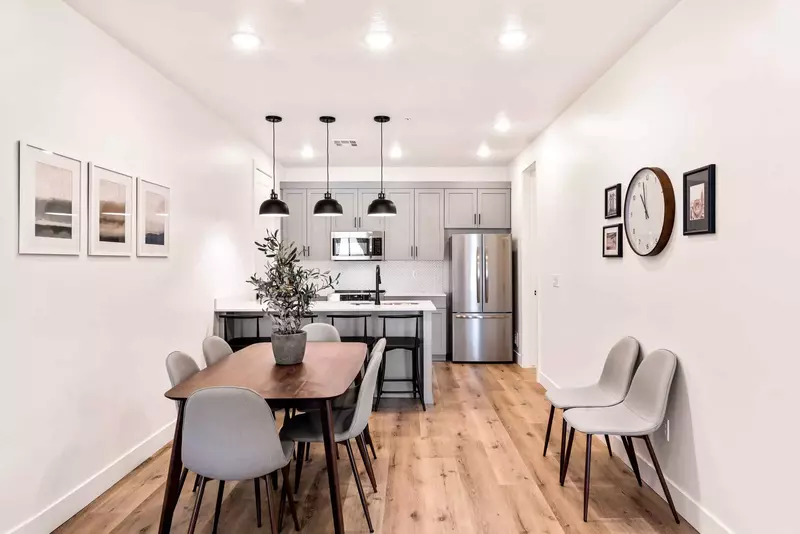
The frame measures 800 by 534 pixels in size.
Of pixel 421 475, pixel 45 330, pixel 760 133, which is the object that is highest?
pixel 760 133

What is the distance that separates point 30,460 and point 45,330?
0.62 meters

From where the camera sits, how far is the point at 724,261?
220 cm

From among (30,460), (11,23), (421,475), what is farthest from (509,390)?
(11,23)

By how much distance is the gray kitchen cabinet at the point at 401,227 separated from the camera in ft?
22.3

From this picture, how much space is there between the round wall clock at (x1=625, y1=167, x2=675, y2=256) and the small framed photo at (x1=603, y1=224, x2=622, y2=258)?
0.43ft

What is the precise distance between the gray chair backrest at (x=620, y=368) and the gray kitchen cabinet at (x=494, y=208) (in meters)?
3.76

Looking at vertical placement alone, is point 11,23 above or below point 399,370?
above

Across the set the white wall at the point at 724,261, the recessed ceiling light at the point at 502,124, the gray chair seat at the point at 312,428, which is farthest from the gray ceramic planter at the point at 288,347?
the recessed ceiling light at the point at 502,124

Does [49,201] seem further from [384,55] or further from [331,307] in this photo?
[331,307]

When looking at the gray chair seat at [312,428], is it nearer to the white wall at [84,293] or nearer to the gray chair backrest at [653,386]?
the white wall at [84,293]

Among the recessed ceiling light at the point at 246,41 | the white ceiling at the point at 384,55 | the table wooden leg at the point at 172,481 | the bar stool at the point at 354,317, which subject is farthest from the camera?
the bar stool at the point at 354,317

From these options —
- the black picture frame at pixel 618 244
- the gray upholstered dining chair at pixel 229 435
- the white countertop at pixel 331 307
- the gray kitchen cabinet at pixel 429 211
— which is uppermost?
the gray kitchen cabinet at pixel 429 211

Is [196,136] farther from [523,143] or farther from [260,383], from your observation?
[523,143]

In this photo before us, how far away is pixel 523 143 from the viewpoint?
5.52m
